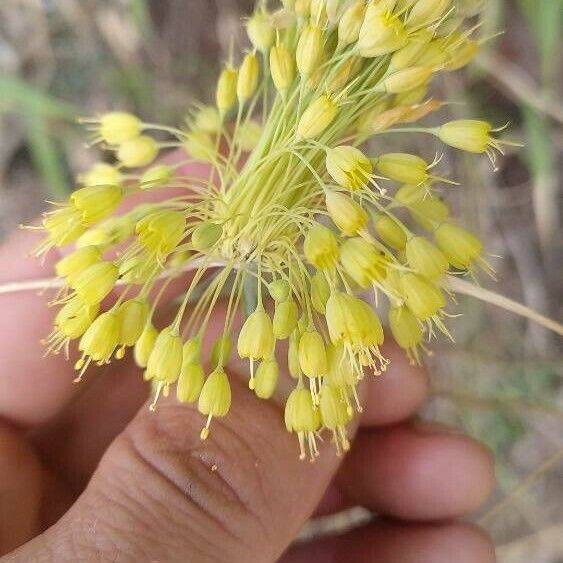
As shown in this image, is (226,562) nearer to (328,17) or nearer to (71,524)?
(71,524)

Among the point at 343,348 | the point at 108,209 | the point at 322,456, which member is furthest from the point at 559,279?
the point at 108,209

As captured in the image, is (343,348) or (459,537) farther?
(459,537)

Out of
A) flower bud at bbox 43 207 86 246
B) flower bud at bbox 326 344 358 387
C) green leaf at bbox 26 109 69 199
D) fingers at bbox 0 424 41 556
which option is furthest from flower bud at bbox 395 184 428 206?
green leaf at bbox 26 109 69 199

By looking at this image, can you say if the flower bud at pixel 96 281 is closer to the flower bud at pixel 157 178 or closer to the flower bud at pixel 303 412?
the flower bud at pixel 157 178

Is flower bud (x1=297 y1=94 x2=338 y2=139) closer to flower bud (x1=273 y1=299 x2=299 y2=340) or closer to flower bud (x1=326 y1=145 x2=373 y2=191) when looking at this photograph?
flower bud (x1=326 y1=145 x2=373 y2=191)

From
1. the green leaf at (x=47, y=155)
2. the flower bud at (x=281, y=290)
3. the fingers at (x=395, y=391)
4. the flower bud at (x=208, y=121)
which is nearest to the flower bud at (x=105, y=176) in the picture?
the flower bud at (x=208, y=121)

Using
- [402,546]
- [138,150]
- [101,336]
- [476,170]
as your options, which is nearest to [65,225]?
[101,336]
